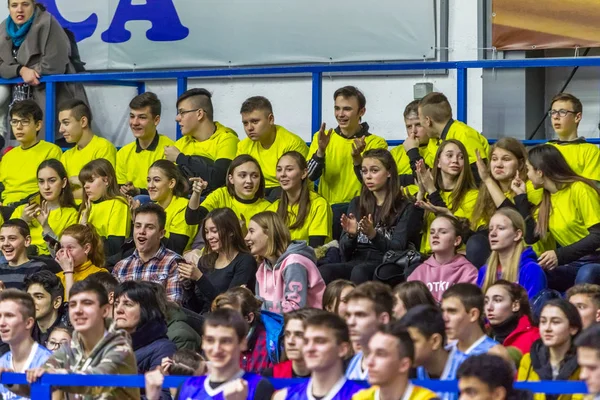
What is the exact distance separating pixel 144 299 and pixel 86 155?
10.9 ft

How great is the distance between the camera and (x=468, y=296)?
19.3 ft

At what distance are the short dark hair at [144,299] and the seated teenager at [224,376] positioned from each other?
1245 millimetres

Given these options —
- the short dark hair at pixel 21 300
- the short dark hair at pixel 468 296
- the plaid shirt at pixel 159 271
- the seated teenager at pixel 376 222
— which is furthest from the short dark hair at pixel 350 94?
the short dark hair at pixel 21 300

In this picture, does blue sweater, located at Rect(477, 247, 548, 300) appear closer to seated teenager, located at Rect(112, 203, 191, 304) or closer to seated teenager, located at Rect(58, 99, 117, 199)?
seated teenager, located at Rect(112, 203, 191, 304)

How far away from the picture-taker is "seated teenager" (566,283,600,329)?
6.18 meters

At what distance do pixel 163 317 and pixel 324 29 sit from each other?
4.31 meters

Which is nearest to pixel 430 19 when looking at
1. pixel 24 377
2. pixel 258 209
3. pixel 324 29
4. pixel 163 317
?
pixel 324 29

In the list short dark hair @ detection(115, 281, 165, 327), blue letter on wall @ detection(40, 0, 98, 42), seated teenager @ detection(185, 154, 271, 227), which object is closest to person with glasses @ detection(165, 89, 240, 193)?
seated teenager @ detection(185, 154, 271, 227)

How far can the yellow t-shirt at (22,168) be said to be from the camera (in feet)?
31.3

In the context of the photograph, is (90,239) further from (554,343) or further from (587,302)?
(554,343)

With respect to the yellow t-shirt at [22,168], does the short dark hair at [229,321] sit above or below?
below

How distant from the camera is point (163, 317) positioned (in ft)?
21.6

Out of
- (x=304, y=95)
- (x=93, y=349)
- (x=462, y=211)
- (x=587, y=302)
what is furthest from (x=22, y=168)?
(x=587, y=302)

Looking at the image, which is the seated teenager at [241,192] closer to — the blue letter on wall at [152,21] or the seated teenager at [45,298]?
the seated teenager at [45,298]
